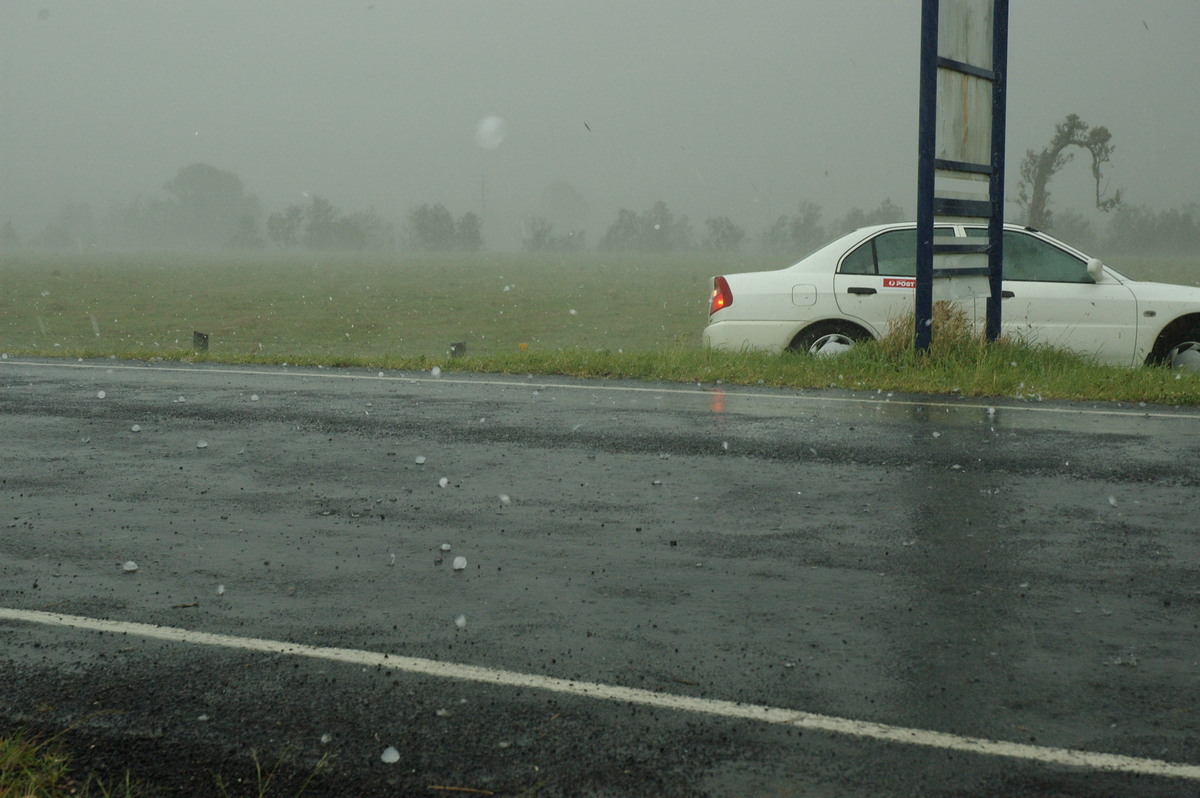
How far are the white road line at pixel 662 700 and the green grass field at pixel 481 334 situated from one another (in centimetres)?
757

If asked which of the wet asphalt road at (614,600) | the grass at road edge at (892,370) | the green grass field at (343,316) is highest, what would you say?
the grass at road edge at (892,370)

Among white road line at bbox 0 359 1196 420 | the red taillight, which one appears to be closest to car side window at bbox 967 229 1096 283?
the red taillight

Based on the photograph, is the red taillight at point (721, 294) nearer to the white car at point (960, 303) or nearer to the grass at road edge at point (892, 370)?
the white car at point (960, 303)

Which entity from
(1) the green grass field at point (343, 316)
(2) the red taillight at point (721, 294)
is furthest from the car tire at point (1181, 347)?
(1) the green grass field at point (343, 316)

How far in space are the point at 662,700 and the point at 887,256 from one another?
9276 millimetres

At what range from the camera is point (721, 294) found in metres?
12.2

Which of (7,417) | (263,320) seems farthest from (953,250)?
(263,320)

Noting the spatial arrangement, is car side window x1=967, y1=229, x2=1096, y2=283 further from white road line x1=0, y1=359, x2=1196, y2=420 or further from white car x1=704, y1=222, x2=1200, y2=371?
white road line x1=0, y1=359, x2=1196, y2=420

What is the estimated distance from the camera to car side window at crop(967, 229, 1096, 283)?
1190cm

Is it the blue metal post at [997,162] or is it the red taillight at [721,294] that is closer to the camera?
the blue metal post at [997,162]

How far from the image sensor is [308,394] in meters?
10.6

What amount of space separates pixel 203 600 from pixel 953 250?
9106 mm

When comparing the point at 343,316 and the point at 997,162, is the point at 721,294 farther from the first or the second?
the point at 343,316

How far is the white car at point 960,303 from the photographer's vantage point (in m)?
11.7
